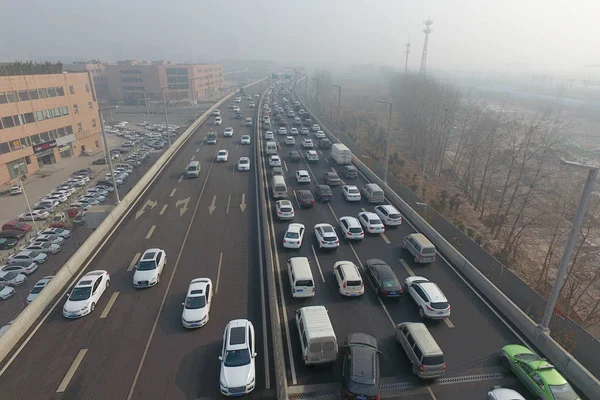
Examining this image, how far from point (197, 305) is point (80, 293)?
655 cm

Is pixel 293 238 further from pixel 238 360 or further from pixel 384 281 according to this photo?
pixel 238 360

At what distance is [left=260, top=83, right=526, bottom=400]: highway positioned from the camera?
14.7 metres

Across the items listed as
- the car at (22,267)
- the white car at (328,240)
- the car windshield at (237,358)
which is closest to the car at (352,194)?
the white car at (328,240)

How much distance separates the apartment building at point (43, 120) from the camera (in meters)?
51.8

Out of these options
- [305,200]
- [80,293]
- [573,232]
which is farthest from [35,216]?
[573,232]

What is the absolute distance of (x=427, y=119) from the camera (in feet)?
210

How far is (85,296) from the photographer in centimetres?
1828

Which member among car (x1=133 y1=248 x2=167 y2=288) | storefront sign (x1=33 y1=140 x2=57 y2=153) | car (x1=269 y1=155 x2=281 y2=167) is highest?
car (x1=269 y1=155 x2=281 y2=167)

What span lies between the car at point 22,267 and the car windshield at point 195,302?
22.8 metres

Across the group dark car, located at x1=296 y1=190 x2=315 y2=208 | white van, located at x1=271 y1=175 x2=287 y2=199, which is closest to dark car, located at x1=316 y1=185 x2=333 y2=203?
dark car, located at x1=296 y1=190 x2=315 y2=208

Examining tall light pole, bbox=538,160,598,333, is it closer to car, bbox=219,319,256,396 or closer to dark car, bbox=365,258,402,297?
dark car, bbox=365,258,402,297

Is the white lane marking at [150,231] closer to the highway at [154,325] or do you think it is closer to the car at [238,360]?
the highway at [154,325]

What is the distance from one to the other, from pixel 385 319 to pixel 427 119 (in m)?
54.0

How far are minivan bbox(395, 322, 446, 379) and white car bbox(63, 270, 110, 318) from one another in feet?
53.6
